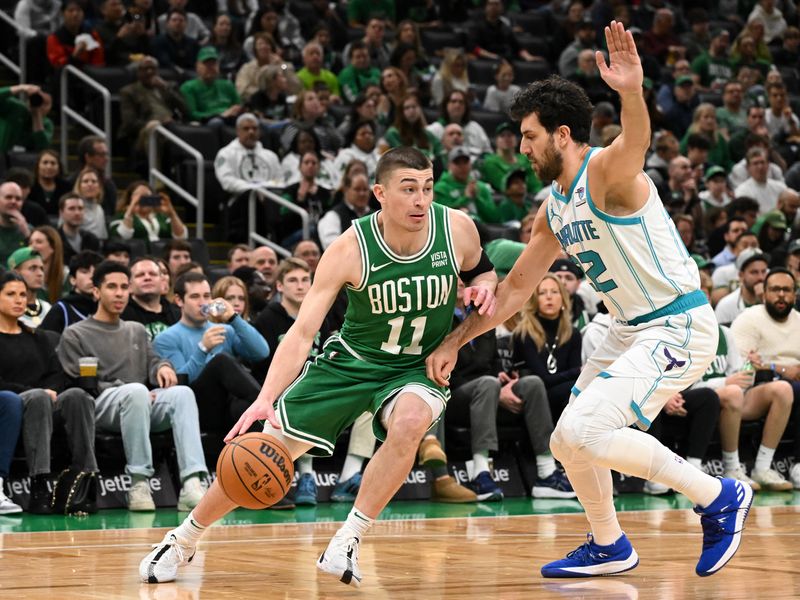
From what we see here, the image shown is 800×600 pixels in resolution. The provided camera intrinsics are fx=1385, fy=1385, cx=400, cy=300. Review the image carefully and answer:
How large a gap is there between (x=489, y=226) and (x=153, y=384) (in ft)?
17.3

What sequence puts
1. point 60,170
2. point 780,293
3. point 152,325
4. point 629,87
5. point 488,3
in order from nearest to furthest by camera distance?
point 629,87, point 152,325, point 780,293, point 60,170, point 488,3

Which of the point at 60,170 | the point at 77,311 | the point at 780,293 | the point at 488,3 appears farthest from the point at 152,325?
the point at 488,3

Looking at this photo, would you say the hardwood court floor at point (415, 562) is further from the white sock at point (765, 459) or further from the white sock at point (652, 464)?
the white sock at point (765, 459)

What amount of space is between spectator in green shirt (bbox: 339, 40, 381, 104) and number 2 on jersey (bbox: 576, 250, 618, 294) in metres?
11.0

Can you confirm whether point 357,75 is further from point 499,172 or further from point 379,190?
point 379,190

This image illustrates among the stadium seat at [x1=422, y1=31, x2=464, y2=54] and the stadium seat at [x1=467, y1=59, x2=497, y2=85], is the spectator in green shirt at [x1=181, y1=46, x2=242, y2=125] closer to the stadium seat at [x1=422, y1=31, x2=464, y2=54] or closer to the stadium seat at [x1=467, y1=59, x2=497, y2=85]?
the stadium seat at [x1=467, y1=59, x2=497, y2=85]

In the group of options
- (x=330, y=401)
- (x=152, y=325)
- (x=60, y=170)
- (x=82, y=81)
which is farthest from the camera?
(x=82, y=81)

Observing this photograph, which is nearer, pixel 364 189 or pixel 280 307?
pixel 280 307

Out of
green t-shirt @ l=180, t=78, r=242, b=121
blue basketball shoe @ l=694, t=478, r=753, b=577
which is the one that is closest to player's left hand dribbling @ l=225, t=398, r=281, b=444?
blue basketball shoe @ l=694, t=478, r=753, b=577

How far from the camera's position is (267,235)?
553 inches

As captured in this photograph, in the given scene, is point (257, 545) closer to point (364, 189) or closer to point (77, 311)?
point (77, 311)

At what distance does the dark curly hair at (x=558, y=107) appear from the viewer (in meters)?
5.87

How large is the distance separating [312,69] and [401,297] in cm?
1053

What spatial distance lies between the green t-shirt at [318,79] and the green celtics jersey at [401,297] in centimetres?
1016
